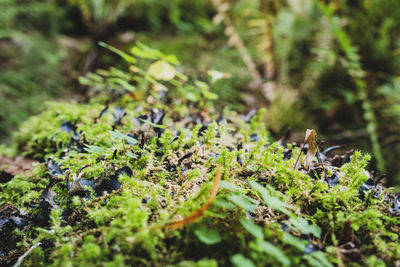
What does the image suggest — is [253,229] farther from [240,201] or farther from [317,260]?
[317,260]

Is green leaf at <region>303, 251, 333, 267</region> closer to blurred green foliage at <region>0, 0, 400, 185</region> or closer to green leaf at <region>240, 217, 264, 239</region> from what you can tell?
green leaf at <region>240, 217, 264, 239</region>

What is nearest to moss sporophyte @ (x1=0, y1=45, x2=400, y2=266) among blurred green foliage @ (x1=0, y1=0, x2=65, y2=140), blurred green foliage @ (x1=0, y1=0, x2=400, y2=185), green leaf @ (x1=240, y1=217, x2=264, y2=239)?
green leaf @ (x1=240, y1=217, x2=264, y2=239)

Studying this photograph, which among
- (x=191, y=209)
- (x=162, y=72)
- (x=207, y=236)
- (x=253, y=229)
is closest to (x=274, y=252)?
(x=253, y=229)

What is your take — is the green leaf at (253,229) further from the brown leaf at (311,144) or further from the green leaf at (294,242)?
the brown leaf at (311,144)

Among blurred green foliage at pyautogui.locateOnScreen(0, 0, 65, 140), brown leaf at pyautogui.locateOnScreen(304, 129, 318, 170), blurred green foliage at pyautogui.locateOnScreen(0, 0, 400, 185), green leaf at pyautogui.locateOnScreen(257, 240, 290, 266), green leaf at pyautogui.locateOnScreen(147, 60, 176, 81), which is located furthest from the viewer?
blurred green foliage at pyautogui.locateOnScreen(0, 0, 65, 140)

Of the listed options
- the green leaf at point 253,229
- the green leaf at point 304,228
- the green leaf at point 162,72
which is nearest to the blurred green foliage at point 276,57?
the green leaf at point 162,72

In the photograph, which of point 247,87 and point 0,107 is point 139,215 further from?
point 0,107

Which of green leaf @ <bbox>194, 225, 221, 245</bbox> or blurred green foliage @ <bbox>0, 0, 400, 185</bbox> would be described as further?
blurred green foliage @ <bbox>0, 0, 400, 185</bbox>
